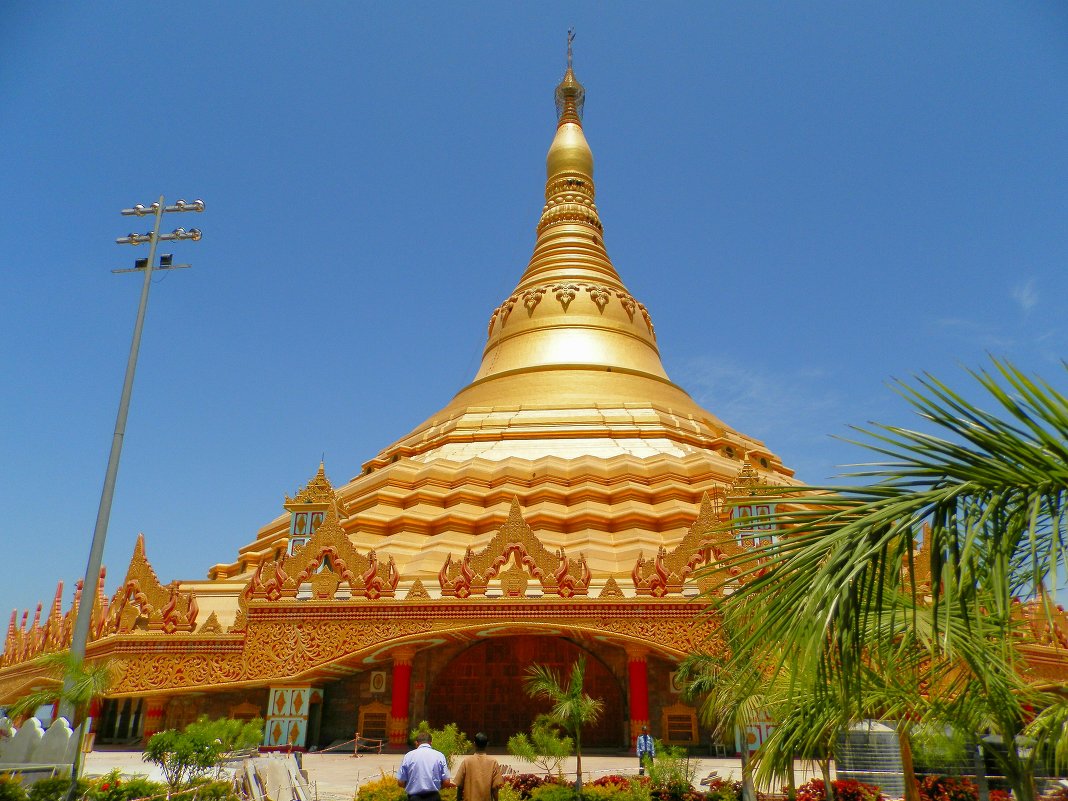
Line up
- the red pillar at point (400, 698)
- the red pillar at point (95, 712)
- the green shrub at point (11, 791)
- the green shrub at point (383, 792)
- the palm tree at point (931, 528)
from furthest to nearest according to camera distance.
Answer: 1. the red pillar at point (95, 712)
2. the red pillar at point (400, 698)
3. the green shrub at point (383, 792)
4. the green shrub at point (11, 791)
5. the palm tree at point (931, 528)

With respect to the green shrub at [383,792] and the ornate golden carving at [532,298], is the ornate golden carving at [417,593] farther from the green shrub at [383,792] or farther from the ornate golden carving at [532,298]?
the ornate golden carving at [532,298]

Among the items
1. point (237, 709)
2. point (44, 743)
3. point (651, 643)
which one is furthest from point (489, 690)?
point (44, 743)

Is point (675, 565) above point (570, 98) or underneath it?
underneath

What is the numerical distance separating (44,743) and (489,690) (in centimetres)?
885

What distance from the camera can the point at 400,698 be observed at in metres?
16.5

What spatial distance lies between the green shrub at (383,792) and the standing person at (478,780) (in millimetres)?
2723

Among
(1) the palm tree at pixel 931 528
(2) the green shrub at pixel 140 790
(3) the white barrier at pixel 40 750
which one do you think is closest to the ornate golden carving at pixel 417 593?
(3) the white barrier at pixel 40 750

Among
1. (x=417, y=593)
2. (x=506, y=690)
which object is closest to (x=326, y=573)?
(x=417, y=593)

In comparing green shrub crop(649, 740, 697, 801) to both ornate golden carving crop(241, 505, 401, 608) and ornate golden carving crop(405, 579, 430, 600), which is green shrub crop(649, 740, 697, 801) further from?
ornate golden carving crop(241, 505, 401, 608)

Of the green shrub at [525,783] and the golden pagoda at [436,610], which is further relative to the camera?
the golden pagoda at [436,610]

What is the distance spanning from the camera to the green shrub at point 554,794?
973 centimetres

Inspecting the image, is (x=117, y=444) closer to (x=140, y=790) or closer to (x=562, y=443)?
(x=140, y=790)

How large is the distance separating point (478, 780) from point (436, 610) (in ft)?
31.6

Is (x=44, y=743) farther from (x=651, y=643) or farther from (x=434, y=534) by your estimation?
(x=434, y=534)
